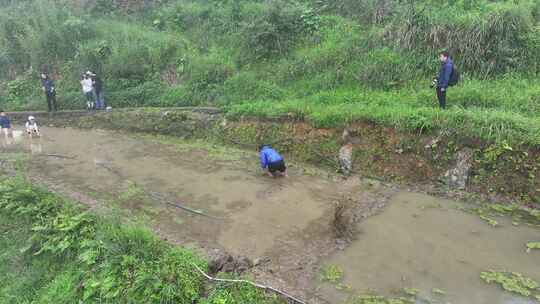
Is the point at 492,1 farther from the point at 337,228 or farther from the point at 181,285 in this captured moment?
the point at 181,285

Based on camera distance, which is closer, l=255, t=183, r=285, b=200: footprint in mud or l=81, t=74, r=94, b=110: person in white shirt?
l=255, t=183, r=285, b=200: footprint in mud

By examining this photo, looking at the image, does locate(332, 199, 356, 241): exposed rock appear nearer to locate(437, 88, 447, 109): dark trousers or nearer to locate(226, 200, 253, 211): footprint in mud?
locate(226, 200, 253, 211): footprint in mud

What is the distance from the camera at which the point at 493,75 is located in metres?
12.6

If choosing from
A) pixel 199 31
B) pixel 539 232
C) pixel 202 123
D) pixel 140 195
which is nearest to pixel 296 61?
pixel 202 123

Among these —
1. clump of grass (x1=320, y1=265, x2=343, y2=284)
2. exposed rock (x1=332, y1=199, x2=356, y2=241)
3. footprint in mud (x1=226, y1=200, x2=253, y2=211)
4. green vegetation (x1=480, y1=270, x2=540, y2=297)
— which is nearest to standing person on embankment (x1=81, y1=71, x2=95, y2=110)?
footprint in mud (x1=226, y1=200, x2=253, y2=211)

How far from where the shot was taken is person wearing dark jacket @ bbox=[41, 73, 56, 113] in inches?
688

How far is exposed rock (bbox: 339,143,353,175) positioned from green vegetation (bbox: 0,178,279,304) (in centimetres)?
524

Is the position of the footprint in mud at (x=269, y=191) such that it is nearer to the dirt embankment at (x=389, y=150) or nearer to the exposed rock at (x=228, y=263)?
the dirt embankment at (x=389, y=150)

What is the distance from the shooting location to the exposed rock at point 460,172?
9.94 metres

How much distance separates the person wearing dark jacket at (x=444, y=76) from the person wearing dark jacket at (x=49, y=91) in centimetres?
1510

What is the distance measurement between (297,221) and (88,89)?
12395 millimetres

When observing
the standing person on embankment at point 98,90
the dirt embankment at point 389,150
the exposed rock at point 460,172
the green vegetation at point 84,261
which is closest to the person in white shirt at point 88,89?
the standing person on embankment at point 98,90

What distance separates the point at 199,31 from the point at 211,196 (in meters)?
12.2

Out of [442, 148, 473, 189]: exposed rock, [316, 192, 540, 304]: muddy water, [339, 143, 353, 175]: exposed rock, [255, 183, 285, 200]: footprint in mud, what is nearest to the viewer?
[316, 192, 540, 304]: muddy water
